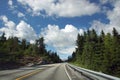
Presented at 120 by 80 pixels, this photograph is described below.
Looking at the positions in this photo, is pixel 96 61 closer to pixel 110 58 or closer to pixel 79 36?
pixel 110 58

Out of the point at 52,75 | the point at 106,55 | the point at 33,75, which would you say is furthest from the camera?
the point at 106,55

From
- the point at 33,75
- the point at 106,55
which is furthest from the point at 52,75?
the point at 106,55

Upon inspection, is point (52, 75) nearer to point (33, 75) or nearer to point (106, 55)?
point (33, 75)

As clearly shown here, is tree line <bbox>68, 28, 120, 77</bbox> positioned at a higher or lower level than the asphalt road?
higher

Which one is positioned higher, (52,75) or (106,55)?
(106,55)

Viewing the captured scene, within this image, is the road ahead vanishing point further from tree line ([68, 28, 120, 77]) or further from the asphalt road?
tree line ([68, 28, 120, 77])

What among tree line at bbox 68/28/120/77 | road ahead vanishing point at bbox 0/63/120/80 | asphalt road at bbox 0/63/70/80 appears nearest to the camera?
road ahead vanishing point at bbox 0/63/120/80

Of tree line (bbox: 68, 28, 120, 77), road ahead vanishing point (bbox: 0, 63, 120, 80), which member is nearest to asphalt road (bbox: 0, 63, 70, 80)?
road ahead vanishing point (bbox: 0, 63, 120, 80)

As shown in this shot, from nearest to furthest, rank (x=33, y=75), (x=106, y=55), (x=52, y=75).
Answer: (x=52, y=75) < (x=33, y=75) < (x=106, y=55)

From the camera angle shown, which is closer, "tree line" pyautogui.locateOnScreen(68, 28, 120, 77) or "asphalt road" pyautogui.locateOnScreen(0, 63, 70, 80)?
"asphalt road" pyautogui.locateOnScreen(0, 63, 70, 80)

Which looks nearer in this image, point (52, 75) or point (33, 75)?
point (52, 75)

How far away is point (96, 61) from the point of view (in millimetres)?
76062

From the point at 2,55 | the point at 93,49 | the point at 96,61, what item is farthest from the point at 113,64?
the point at 2,55

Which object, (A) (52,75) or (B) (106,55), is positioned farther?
(B) (106,55)
